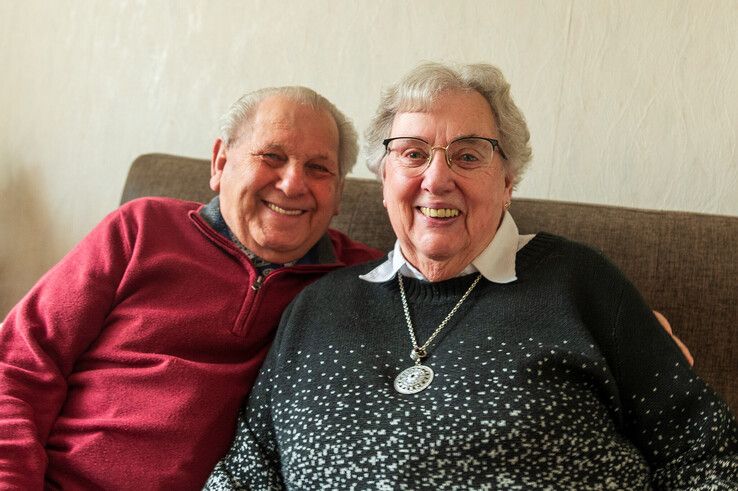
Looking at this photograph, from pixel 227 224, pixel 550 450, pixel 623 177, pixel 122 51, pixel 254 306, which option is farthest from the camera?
pixel 122 51

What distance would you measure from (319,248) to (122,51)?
117 centimetres

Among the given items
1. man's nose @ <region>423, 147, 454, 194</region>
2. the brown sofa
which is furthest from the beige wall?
man's nose @ <region>423, 147, 454, 194</region>

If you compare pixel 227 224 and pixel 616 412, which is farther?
pixel 227 224

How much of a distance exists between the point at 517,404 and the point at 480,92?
599mm

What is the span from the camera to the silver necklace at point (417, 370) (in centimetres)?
137

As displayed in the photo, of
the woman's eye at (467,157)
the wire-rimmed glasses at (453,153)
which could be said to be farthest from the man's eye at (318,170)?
the woman's eye at (467,157)

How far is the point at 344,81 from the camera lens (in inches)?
87.0

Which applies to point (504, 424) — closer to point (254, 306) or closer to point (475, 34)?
point (254, 306)

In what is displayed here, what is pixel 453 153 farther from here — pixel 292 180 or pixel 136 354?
pixel 136 354

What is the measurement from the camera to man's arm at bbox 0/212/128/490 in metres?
1.47

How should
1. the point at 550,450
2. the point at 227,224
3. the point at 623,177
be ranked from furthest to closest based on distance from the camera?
the point at 623,177 → the point at 227,224 → the point at 550,450

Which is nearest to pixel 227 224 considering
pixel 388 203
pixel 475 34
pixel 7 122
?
pixel 388 203

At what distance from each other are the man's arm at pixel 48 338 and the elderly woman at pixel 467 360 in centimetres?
37

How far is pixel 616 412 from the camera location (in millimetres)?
1334
